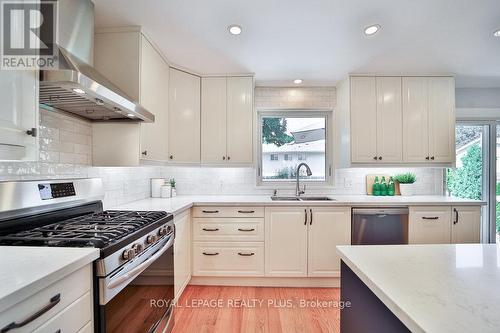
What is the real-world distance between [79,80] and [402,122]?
3.12 m

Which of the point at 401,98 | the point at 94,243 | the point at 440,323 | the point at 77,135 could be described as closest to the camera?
the point at 440,323

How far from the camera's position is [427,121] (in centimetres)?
287

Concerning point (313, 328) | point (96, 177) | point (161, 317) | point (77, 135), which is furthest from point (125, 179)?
point (313, 328)

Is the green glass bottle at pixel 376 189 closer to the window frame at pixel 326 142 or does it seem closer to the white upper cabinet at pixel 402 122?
the white upper cabinet at pixel 402 122

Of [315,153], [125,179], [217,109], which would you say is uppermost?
[217,109]

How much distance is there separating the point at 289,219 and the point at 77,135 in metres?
2.05

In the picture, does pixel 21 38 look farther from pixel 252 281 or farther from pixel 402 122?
pixel 402 122

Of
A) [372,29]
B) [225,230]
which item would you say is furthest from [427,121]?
[225,230]

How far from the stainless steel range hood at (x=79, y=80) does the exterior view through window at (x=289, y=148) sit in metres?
1.75

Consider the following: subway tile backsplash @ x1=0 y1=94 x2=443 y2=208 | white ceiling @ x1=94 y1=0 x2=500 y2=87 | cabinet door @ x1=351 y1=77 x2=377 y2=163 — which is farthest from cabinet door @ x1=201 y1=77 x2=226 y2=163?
cabinet door @ x1=351 y1=77 x2=377 y2=163

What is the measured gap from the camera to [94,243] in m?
1.08

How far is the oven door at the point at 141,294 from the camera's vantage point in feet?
3.57

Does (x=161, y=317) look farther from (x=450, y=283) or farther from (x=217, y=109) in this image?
(x=217, y=109)

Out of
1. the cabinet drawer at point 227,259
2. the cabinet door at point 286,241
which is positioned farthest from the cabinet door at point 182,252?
the cabinet door at point 286,241
